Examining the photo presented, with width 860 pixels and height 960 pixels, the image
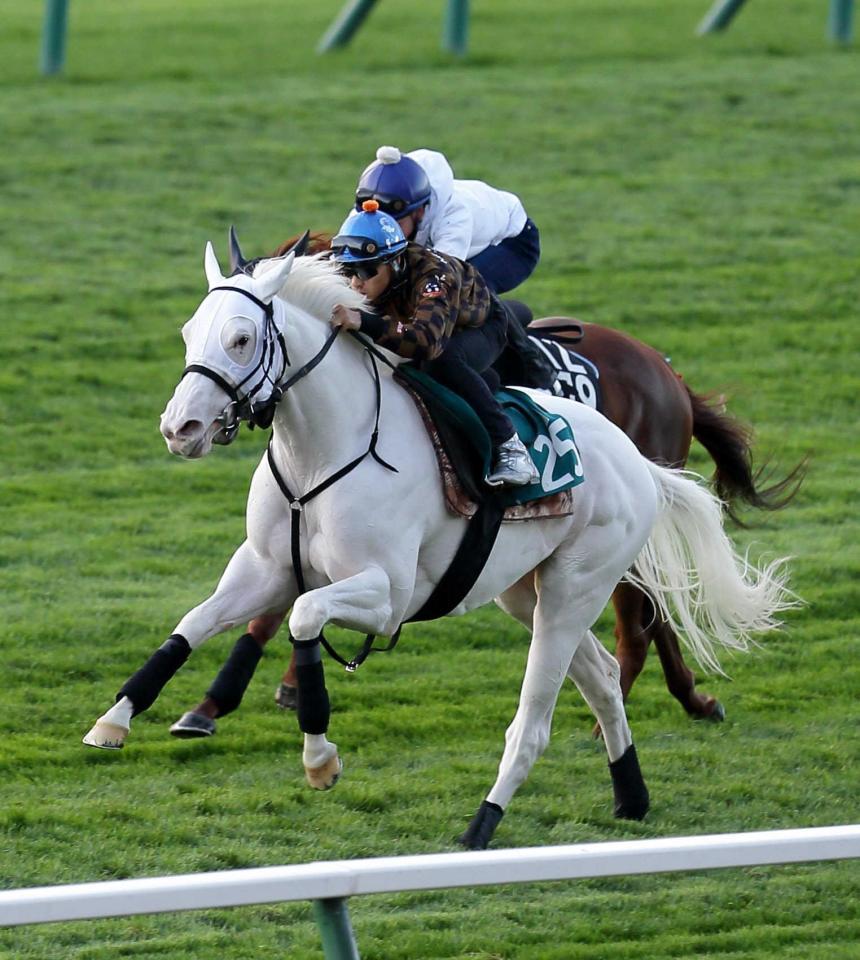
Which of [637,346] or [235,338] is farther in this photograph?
[637,346]

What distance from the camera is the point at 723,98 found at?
56.5ft

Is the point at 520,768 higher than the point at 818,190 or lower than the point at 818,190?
higher

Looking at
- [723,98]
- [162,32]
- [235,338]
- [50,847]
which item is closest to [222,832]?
[50,847]

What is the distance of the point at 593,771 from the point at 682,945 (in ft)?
5.40

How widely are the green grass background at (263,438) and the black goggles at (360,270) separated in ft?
5.71

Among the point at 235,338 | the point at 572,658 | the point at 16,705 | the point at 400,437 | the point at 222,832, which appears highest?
the point at 235,338

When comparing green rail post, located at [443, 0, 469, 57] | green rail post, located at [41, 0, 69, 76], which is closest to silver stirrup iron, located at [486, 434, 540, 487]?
green rail post, located at [41, 0, 69, 76]

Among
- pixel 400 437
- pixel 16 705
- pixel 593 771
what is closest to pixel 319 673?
pixel 400 437

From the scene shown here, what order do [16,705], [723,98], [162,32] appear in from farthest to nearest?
[162,32]
[723,98]
[16,705]

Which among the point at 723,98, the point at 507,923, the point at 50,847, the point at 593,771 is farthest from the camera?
the point at 723,98

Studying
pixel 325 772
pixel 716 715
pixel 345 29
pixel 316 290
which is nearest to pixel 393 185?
pixel 316 290

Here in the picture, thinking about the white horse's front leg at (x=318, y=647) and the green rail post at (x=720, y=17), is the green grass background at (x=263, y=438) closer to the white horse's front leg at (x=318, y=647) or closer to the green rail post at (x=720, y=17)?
the green rail post at (x=720, y=17)

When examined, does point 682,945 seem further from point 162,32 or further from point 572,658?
point 162,32

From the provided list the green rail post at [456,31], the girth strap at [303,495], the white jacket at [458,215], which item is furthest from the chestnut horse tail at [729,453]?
the green rail post at [456,31]
